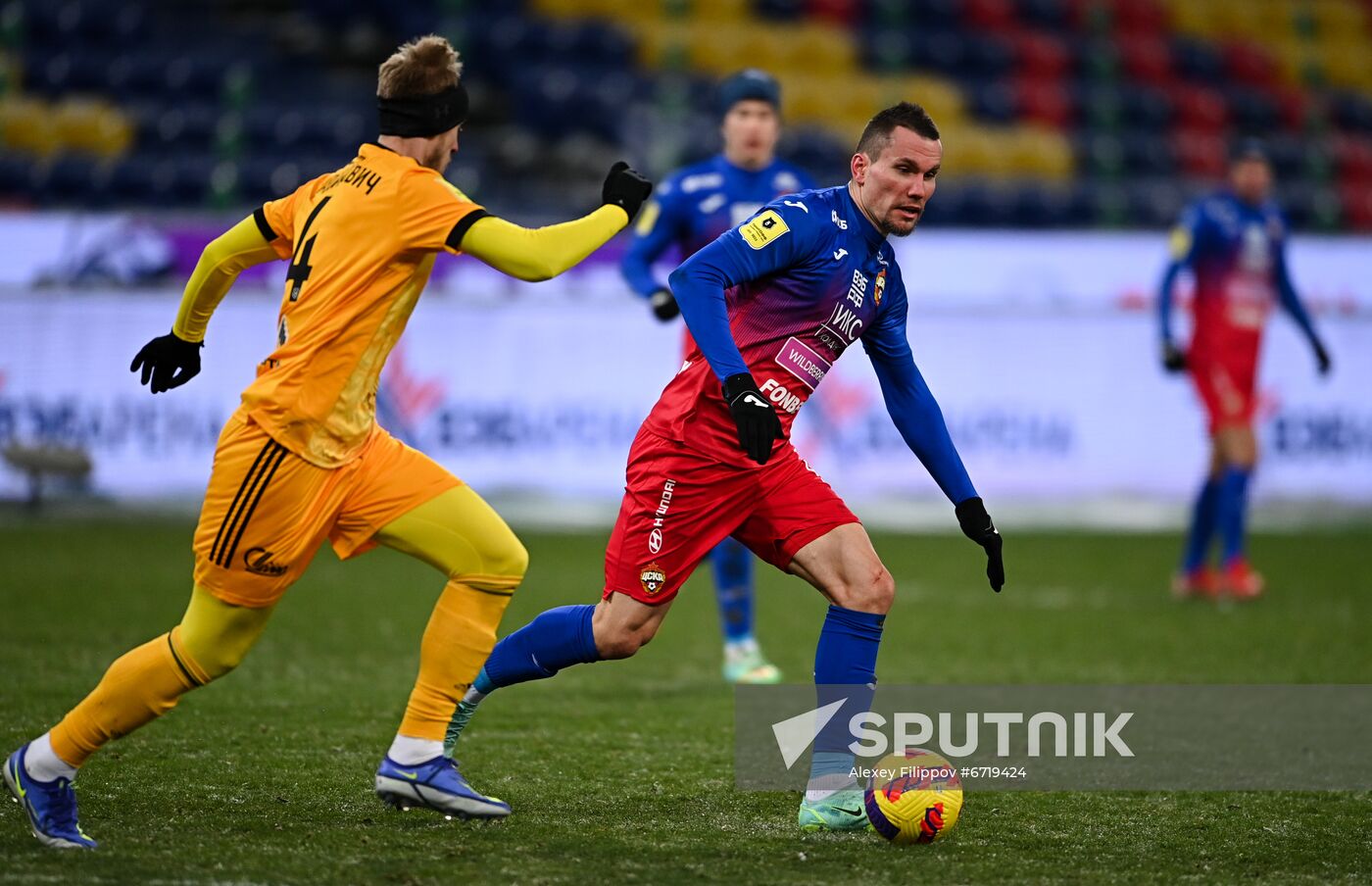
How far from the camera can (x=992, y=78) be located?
20578 mm

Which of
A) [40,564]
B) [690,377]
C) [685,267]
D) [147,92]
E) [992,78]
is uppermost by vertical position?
[992,78]

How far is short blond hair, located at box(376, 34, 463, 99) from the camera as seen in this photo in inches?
181

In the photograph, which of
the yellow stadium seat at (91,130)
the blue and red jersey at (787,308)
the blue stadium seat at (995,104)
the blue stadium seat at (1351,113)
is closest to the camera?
the blue and red jersey at (787,308)

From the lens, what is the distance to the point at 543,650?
509 cm

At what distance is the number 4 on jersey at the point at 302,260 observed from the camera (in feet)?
15.0

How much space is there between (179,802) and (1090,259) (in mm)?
11401

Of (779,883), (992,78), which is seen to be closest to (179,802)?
(779,883)

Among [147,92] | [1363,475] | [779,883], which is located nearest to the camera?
[779,883]

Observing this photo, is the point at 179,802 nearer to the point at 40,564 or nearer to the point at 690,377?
the point at 690,377

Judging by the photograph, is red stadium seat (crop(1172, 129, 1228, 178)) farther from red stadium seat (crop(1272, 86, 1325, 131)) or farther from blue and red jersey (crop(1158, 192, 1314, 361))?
blue and red jersey (crop(1158, 192, 1314, 361))

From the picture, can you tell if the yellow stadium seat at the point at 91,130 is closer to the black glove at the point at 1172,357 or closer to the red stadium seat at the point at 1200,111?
the black glove at the point at 1172,357

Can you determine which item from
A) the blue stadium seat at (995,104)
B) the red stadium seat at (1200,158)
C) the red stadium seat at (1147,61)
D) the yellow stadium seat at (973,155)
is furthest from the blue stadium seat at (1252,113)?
the yellow stadium seat at (973,155)

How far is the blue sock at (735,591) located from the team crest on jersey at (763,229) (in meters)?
2.96

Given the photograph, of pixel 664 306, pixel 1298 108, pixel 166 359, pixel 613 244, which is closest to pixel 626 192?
pixel 166 359
